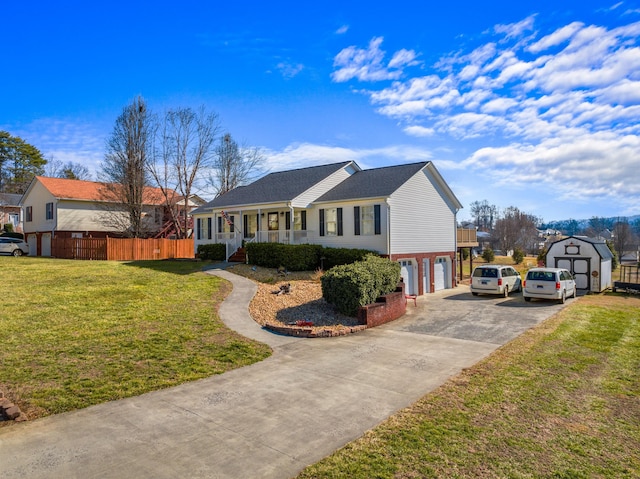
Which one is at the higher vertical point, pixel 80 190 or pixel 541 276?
pixel 80 190

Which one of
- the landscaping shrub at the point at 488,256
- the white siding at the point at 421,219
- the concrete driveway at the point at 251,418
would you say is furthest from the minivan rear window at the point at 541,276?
the landscaping shrub at the point at 488,256

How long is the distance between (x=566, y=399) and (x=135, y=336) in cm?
979

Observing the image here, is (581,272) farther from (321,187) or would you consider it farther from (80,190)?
(80,190)

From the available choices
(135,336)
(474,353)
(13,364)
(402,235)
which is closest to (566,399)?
(474,353)

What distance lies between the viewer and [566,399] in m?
7.08

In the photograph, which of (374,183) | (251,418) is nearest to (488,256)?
(374,183)

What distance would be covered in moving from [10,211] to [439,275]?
55072 mm

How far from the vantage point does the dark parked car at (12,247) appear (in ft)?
104

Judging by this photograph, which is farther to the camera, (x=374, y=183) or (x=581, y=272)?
(x=581, y=272)

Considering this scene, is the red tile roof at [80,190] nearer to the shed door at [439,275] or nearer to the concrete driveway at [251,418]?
the shed door at [439,275]

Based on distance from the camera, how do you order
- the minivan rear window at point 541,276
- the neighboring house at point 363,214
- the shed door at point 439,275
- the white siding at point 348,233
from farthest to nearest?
the shed door at point 439,275 < the neighboring house at point 363,214 < the white siding at point 348,233 < the minivan rear window at point 541,276

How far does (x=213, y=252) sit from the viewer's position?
93.7ft

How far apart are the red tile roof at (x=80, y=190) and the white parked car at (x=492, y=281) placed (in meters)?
31.2

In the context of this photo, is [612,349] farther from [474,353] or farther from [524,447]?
[524,447]
